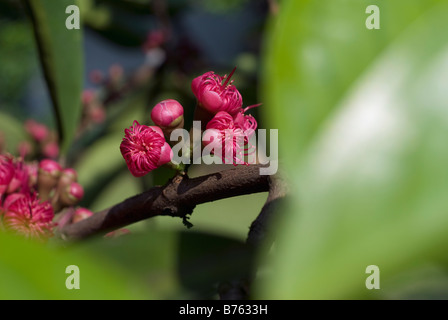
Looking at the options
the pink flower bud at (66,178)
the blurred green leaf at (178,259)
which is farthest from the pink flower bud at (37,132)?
the blurred green leaf at (178,259)

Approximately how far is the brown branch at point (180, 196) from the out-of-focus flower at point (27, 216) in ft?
0.31

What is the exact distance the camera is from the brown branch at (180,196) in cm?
53

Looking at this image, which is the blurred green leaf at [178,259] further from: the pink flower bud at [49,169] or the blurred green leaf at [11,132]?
the blurred green leaf at [11,132]

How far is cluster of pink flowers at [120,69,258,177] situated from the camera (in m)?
0.60

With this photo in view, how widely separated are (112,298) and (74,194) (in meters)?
0.58

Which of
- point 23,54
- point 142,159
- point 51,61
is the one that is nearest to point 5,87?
point 23,54

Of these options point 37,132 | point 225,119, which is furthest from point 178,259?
point 37,132

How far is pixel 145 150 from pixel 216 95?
0.11m

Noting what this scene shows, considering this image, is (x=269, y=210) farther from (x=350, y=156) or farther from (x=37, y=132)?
(x=37, y=132)

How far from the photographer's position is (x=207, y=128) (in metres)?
0.61

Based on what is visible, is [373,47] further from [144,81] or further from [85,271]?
[144,81]

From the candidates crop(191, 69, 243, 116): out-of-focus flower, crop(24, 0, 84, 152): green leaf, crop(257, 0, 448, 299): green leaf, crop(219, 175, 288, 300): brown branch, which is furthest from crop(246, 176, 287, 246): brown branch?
crop(24, 0, 84, 152): green leaf

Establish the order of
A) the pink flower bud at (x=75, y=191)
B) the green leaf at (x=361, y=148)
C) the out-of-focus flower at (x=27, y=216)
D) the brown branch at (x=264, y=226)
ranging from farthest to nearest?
the pink flower bud at (x=75, y=191)
the out-of-focus flower at (x=27, y=216)
the brown branch at (x=264, y=226)
the green leaf at (x=361, y=148)

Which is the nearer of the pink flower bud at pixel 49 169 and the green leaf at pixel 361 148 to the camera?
the green leaf at pixel 361 148
